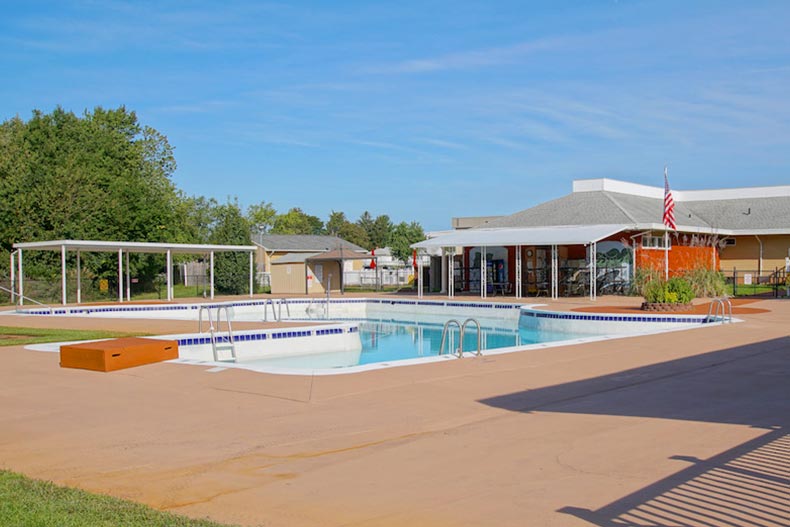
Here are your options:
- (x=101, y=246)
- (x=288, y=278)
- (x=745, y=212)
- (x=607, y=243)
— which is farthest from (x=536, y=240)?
(x=745, y=212)

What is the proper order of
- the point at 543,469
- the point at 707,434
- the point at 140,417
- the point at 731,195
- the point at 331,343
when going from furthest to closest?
the point at 731,195 → the point at 331,343 → the point at 140,417 → the point at 707,434 → the point at 543,469

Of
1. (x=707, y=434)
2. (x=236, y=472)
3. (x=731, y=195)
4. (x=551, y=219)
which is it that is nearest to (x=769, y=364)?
(x=707, y=434)

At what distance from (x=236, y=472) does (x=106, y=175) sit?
31931 millimetres

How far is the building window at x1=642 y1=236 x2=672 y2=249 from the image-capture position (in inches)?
1149

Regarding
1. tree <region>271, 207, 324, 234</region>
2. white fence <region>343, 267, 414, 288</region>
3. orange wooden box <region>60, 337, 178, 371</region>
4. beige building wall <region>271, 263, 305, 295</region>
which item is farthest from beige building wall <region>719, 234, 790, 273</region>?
tree <region>271, 207, 324, 234</region>

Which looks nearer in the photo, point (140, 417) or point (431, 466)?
point (431, 466)

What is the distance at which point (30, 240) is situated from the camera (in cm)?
3103

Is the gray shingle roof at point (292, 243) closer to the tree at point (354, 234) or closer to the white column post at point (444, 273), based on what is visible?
the white column post at point (444, 273)

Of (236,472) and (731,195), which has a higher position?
(731,195)

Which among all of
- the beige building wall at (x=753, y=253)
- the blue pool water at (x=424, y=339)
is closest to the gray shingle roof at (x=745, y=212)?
the beige building wall at (x=753, y=253)

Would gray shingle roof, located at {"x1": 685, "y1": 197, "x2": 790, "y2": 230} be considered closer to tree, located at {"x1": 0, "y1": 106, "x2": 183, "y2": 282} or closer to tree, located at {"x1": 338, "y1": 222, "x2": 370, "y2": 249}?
tree, located at {"x1": 0, "y1": 106, "x2": 183, "y2": 282}

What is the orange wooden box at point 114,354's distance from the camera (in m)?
10.2

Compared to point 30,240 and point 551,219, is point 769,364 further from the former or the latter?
point 30,240

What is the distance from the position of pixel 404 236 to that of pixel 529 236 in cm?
3072
